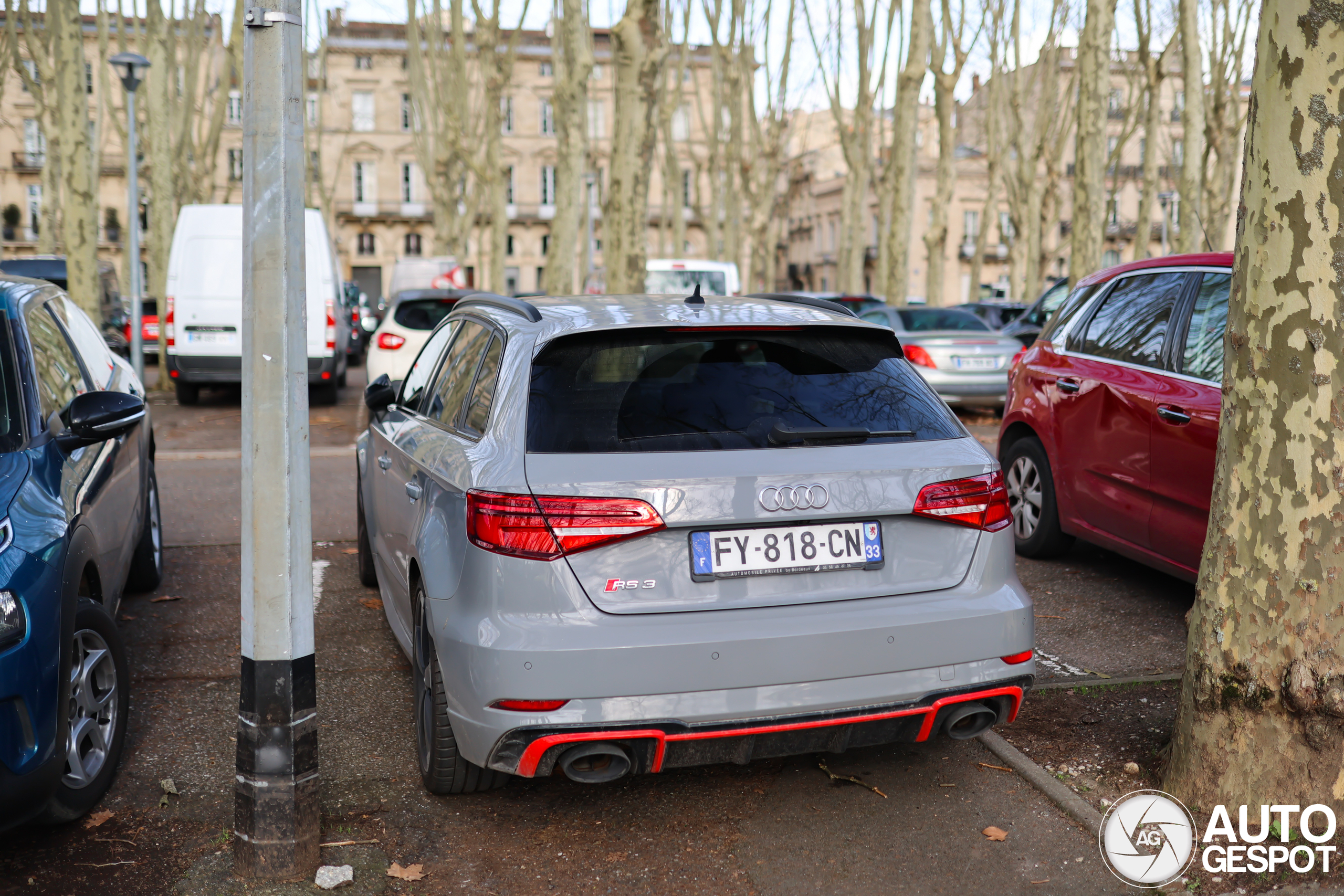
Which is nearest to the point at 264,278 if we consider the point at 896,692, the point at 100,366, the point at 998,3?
the point at 896,692

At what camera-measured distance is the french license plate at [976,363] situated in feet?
46.7

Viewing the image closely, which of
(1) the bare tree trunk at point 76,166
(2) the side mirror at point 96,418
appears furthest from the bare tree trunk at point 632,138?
(2) the side mirror at point 96,418

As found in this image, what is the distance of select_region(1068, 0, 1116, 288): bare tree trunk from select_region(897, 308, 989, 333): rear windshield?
4.92 ft

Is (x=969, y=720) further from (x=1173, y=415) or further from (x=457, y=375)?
(x=1173, y=415)

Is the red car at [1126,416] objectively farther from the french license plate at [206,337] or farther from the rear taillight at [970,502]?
the french license plate at [206,337]

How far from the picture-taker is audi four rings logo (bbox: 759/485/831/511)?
10.8 feet

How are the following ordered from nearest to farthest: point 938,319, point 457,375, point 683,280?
point 457,375 → point 938,319 → point 683,280

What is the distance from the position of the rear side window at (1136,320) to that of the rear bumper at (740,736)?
9.52 feet

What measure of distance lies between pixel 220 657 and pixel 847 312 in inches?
120

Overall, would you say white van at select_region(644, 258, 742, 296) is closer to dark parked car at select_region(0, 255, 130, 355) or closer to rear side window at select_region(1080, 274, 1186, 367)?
dark parked car at select_region(0, 255, 130, 355)

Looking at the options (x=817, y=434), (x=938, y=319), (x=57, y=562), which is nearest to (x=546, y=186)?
(x=938, y=319)

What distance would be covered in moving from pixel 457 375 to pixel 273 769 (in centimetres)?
153

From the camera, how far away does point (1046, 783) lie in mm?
3896

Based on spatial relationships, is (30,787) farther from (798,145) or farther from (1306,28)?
(798,145)
